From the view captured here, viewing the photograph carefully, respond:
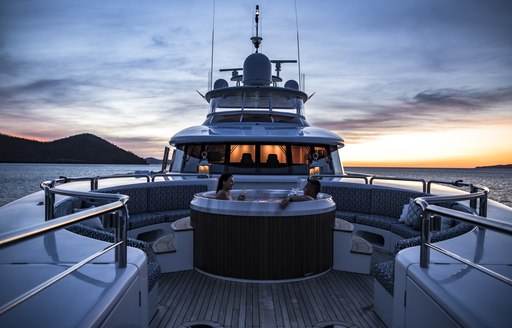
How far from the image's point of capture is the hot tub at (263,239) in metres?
4.70

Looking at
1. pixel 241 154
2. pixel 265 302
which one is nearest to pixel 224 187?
pixel 265 302

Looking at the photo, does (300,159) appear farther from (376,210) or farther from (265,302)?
(265,302)

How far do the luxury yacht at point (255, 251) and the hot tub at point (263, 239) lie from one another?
2 cm

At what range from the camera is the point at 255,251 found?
4711 millimetres

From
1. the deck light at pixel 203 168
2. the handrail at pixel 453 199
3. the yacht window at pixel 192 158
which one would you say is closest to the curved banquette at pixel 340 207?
the deck light at pixel 203 168

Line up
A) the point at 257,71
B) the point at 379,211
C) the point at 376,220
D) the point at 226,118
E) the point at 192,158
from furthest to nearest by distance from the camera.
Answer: the point at 257,71
the point at 226,118
the point at 192,158
the point at 379,211
the point at 376,220

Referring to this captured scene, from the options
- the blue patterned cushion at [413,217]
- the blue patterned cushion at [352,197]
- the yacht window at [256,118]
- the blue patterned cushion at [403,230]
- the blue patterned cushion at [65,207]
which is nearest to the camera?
the blue patterned cushion at [65,207]

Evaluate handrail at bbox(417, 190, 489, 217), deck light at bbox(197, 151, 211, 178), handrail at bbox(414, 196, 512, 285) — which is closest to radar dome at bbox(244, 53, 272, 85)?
deck light at bbox(197, 151, 211, 178)

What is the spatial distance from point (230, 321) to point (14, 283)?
2.04 metres

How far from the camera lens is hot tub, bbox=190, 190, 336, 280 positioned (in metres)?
4.70

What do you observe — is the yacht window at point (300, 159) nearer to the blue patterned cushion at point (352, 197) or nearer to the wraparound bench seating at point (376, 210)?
the wraparound bench seating at point (376, 210)

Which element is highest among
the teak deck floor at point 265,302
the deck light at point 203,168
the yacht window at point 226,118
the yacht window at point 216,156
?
the yacht window at point 226,118

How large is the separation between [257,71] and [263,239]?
9.70m

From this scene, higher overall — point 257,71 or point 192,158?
point 257,71
